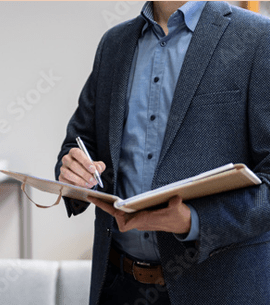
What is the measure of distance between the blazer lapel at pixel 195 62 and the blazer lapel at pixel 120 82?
5.6 inches

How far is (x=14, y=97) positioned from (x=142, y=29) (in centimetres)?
135

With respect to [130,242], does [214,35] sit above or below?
above

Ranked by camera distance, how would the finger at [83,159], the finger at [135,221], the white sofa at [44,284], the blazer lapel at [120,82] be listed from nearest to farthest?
the finger at [135,221], the finger at [83,159], the blazer lapel at [120,82], the white sofa at [44,284]

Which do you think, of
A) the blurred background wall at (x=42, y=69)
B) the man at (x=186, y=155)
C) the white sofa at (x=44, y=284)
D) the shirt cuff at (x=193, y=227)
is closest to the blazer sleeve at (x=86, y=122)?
the man at (x=186, y=155)

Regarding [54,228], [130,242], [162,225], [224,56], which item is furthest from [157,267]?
[54,228]

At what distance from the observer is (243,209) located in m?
0.77

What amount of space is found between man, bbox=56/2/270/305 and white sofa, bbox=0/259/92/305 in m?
0.60

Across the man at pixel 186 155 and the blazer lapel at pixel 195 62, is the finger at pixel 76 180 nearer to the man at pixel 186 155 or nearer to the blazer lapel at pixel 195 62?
the man at pixel 186 155

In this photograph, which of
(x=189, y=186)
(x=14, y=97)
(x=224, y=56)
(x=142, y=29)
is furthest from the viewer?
(x=14, y=97)

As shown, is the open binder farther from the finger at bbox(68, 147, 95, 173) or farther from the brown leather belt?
the brown leather belt

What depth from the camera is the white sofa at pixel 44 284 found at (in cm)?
159

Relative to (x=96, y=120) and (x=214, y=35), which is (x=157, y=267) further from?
(x=214, y=35)

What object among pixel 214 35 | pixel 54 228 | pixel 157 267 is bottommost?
pixel 54 228

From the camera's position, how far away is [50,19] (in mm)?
2244
